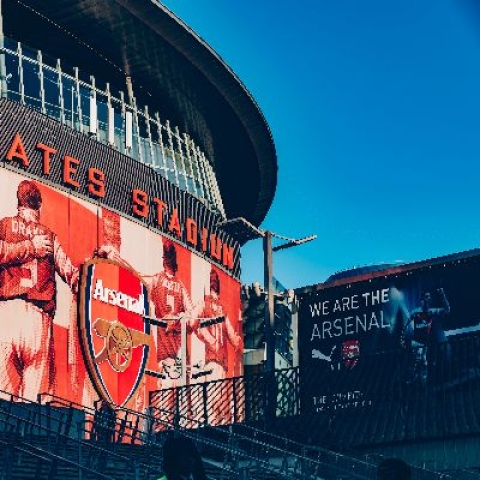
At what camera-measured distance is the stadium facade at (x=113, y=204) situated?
94.8 ft

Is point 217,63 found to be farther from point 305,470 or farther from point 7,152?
point 305,470

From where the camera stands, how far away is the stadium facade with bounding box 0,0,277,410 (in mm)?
28906

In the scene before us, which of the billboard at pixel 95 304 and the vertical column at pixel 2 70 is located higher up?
the vertical column at pixel 2 70

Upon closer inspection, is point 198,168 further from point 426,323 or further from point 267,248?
point 426,323

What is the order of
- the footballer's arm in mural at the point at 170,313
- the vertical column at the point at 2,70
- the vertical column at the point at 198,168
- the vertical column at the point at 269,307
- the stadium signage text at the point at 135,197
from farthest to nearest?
the vertical column at the point at 198,168 → the vertical column at the point at 269,307 → the footballer's arm in mural at the point at 170,313 → the vertical column at the point at 2,70 → the stadium signage text at the point at 135,197

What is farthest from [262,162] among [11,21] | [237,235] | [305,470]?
[305,470]

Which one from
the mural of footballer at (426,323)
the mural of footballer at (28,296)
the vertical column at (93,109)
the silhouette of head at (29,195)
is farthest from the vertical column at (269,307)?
the silhouette of head at (29,195)

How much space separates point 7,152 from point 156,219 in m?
7.76

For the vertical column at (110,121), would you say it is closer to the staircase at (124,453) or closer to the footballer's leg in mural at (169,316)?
the footballer's leg in mural at (169,316)

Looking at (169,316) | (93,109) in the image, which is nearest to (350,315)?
(169,316)

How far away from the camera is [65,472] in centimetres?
1822

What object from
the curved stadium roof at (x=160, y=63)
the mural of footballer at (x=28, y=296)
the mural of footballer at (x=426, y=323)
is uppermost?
the curved stadium roof at (x=160, y=63)

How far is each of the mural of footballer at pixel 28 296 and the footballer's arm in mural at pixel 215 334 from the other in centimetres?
827

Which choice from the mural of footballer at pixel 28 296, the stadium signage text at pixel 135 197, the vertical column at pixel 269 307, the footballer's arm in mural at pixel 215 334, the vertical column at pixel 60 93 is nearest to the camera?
the mural of footballer at pixel 28 296
